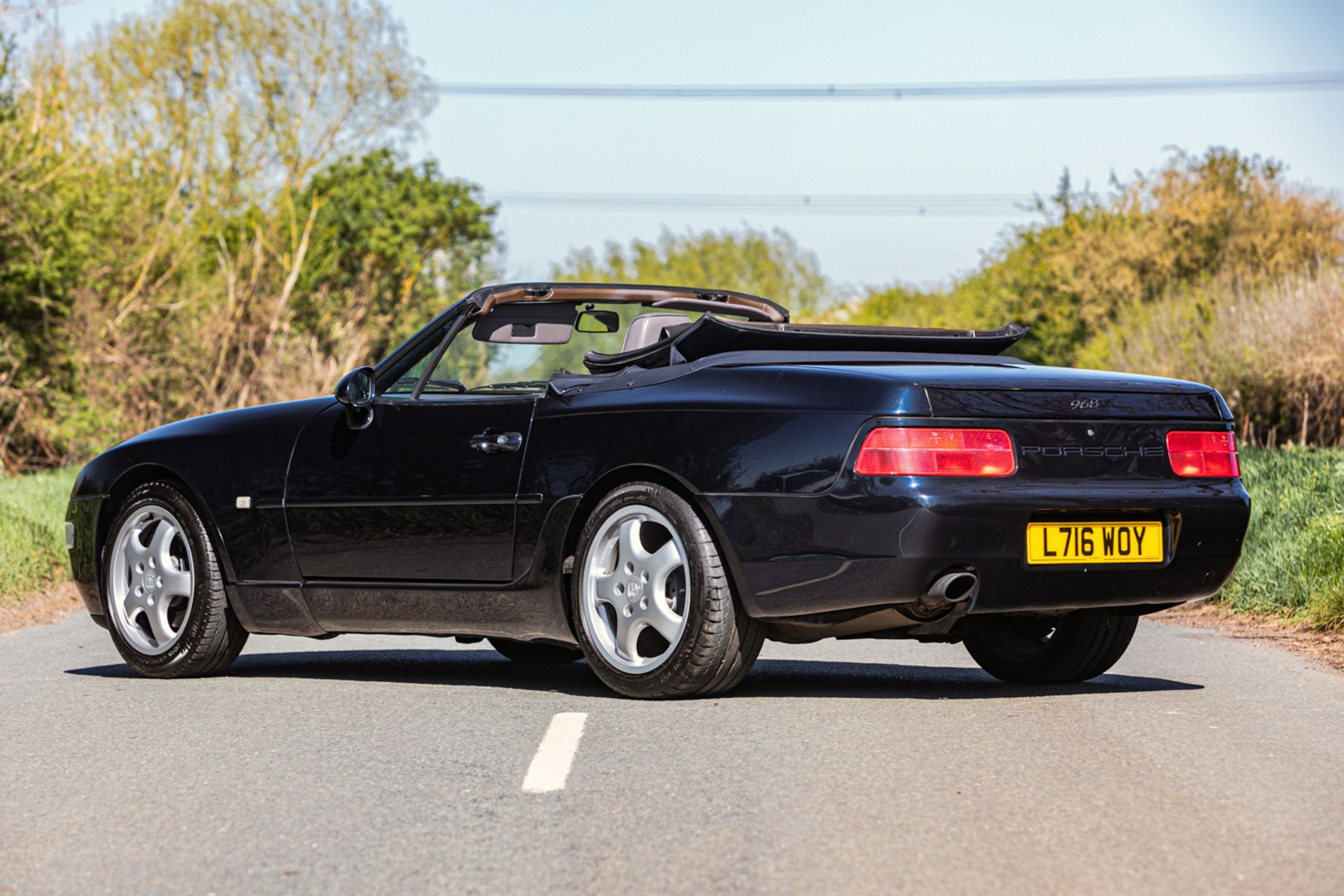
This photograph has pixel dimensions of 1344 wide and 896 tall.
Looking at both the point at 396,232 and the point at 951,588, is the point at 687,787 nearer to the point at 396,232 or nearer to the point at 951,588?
the point at 951,588

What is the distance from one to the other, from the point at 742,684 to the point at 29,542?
26.3 feet

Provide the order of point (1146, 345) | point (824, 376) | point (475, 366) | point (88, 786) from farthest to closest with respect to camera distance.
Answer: point (1146, 345) → point (475, 366) → point (824, 376) → point (88, 786)

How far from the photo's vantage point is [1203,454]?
21.4ft

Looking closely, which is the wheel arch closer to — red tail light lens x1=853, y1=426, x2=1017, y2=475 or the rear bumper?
the rear bumper

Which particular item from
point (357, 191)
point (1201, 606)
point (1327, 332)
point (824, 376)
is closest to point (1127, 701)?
point (824, 376)

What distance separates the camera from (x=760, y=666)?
8.06m

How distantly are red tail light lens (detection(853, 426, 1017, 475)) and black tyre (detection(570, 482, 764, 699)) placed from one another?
0.69 meters

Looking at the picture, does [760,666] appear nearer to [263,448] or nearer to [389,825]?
[263,448]

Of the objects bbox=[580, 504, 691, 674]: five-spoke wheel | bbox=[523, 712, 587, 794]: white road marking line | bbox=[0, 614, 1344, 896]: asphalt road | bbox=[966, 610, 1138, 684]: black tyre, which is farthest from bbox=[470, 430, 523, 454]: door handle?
bbox=[966, 610, 1138, 684]: black tyre

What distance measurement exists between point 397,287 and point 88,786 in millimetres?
40836

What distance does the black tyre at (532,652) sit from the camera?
8.45m

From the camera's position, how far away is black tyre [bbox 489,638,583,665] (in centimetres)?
845

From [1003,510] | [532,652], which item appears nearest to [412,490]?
[532,652]

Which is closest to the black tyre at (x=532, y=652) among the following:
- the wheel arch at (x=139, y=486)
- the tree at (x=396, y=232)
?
the wheel arch at (x=139, y=486)
